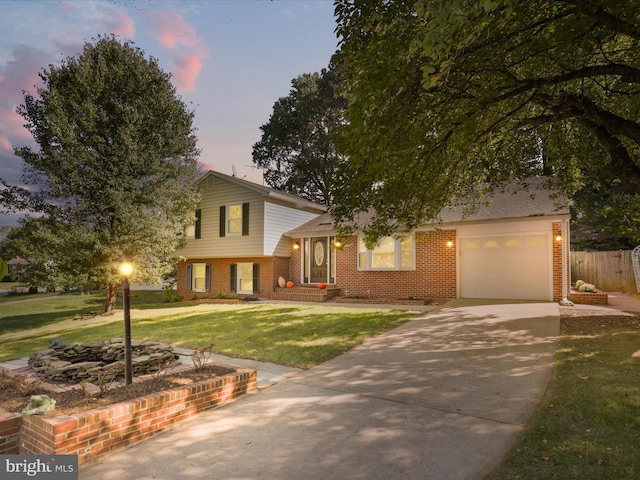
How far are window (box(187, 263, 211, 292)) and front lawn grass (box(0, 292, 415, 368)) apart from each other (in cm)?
585

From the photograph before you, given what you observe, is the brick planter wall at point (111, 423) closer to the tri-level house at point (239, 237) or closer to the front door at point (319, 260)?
the front door at point (319, 260)

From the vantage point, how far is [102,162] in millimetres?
13242

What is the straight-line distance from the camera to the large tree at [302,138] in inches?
1224

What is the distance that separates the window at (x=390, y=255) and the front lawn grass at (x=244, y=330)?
3561 millimetres

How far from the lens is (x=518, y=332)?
25.0ft

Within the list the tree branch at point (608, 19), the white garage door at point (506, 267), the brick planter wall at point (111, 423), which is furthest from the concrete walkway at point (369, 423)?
the white garage door at point (506, 267)

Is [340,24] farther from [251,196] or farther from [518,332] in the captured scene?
[251,196]

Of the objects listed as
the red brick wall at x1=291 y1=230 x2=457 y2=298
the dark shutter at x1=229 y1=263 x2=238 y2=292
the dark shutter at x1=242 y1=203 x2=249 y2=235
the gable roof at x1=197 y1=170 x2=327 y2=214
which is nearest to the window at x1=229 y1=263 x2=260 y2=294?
the dark shutter at x1=229 y1=263 x2=238 y2=292

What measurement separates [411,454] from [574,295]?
11.7 meters

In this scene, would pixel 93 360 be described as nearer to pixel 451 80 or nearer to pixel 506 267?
pixel 451 80

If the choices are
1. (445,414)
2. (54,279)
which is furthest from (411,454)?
(54,279)

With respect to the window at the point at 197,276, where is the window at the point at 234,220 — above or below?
above

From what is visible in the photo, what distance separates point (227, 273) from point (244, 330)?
34.3 feet

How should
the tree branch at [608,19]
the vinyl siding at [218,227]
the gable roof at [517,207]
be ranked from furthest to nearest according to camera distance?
the vinyl siding at [218,227] < the gable roof at [517,207] < the tree branch at [608,19]
